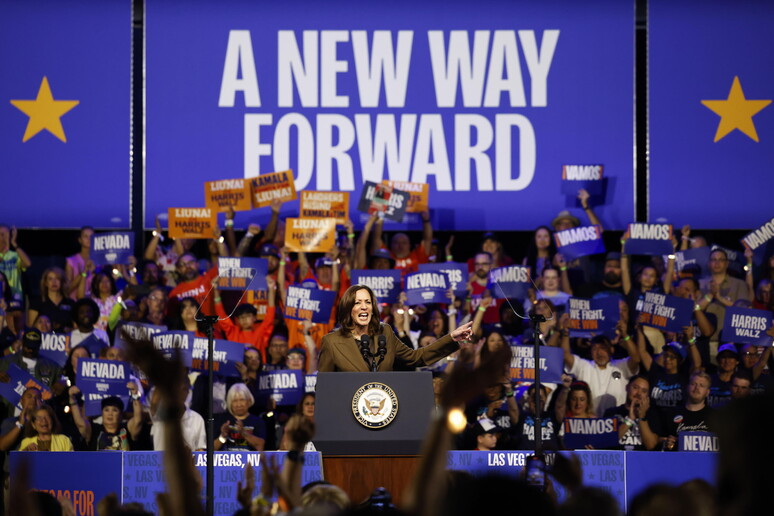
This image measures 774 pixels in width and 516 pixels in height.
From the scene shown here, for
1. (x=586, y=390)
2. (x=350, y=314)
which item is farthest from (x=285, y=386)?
(x=350, y=314)

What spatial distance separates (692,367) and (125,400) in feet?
13.7

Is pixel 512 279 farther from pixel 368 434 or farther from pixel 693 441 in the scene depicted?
pixel 368 434

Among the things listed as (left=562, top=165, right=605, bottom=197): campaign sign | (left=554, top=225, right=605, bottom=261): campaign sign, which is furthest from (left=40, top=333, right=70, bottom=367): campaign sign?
(left=562, top=165, right=605, bottom=197): campaign sign

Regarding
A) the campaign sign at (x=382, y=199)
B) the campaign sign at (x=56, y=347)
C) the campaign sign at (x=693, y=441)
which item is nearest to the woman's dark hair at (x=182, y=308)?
the campaign sign at (x=56, y=347)

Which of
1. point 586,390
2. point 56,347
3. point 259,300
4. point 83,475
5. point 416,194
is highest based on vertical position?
point 416,194

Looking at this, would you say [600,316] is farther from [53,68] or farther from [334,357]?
[53,68]

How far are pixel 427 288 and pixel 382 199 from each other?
4.62ft

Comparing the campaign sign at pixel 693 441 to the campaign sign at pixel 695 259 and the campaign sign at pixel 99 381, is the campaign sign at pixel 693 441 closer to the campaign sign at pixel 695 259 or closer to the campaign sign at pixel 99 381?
the campaign sign at pixel 695 259

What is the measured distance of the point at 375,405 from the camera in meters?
4.89

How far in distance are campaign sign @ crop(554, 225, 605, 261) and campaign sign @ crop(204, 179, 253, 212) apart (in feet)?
9.09

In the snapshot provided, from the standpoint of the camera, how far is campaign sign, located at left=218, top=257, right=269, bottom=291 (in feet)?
27.9

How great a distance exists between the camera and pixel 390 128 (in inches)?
428

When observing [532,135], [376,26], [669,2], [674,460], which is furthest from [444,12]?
[674,460]

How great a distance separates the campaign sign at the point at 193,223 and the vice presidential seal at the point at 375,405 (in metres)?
4.94
